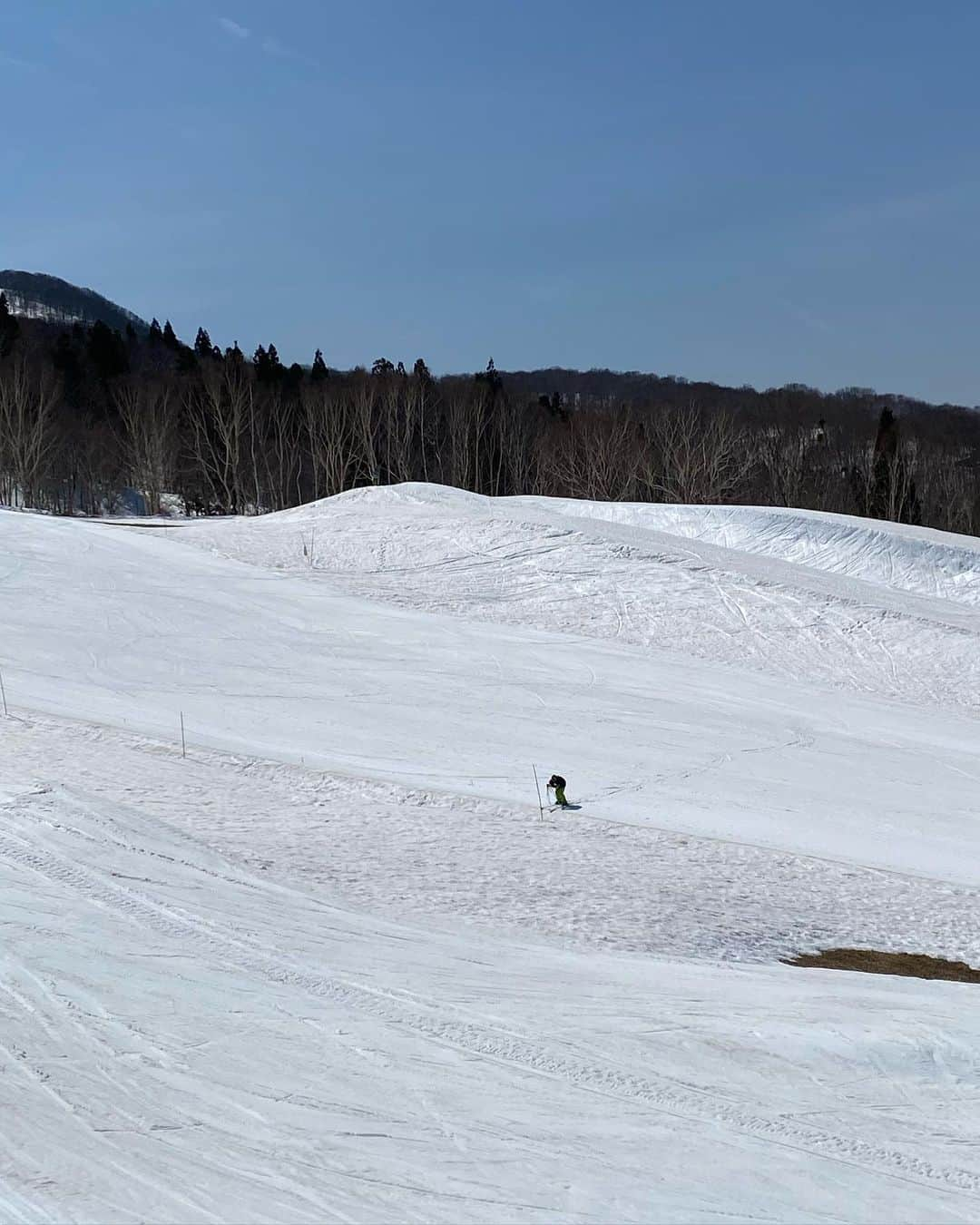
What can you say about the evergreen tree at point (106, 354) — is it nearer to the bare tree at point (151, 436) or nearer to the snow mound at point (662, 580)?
the bare tree at point (151, 436)

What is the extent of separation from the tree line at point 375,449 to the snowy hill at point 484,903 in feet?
156

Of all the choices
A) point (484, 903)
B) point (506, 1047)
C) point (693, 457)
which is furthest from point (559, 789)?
point (693, 457)

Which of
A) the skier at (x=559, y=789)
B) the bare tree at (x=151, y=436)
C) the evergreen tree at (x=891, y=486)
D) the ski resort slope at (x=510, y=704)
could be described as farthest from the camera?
the evergreen tree at (x=891, y=486)

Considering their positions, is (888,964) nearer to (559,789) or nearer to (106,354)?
(559,789)

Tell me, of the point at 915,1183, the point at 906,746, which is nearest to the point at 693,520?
the point at 906,746

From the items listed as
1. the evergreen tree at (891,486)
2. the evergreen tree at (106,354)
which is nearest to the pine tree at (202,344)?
the evergreen tree at (106,354)

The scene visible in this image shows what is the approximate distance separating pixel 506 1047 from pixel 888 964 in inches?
239

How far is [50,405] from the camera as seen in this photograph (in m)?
78.1

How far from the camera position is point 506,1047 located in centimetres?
844

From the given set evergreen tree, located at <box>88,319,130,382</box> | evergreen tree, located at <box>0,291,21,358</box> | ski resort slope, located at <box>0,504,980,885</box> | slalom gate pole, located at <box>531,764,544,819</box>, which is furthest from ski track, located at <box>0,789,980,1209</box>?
evergreen tree, located at <box>88,319,130,382</box>

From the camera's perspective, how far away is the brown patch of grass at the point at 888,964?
12.2 m

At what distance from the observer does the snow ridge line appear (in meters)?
7.10

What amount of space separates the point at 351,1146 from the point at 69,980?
340cm

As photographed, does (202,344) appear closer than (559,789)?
No
